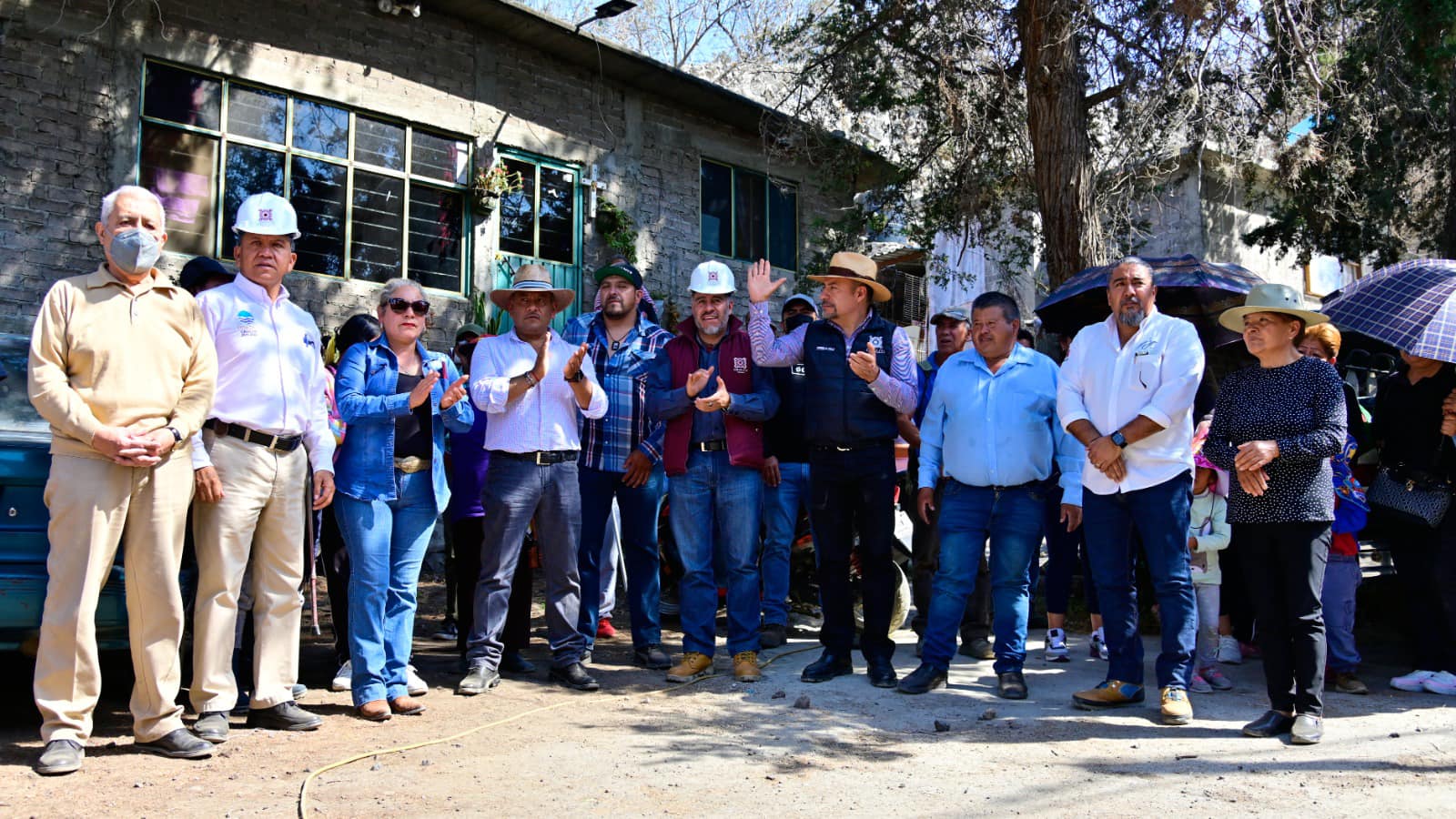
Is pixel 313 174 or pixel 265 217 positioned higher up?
pixel 313 174

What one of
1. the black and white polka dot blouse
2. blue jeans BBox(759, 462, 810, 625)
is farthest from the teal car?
the black and white polka dot blouse

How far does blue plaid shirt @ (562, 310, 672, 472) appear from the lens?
21.5 ft

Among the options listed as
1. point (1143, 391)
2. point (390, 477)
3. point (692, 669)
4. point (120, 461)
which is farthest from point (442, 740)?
point (1143, 391)

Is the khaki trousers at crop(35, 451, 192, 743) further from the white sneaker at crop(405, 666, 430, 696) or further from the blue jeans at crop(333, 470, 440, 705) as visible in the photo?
the white sneaker at crop(405, 666, 430, 696)

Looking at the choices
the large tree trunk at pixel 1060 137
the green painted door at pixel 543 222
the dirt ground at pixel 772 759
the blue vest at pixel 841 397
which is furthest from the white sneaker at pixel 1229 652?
the green painted door at pixel 543 222

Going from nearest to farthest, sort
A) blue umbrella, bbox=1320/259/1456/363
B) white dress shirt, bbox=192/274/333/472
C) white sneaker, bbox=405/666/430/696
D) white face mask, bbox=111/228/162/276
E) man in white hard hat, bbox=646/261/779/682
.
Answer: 1. white face mask, bbox=111/228/162/276
2. white dress shirt, bbox=192/274/333/472
3. white sneaker, bbox=405/666/430/696
4. blue umbrella, bbox=1320/259/1456/363
5. man in white hard hat, bbox=646/261/779/682

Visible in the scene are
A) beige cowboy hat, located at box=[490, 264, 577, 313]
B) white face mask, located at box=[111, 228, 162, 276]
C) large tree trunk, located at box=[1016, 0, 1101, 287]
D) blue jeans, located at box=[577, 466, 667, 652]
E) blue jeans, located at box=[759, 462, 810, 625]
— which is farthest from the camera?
large tree trunk, located at box=[1016, 0, 1101, 287]

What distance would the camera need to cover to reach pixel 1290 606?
512 cm

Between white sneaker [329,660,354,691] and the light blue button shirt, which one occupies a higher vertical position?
the light blue button shirt

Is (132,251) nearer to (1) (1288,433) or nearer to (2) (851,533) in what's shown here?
(2) (851,533)

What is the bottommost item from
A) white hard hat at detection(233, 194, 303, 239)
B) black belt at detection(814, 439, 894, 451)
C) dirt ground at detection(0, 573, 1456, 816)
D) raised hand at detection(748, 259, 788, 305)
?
dirt ground at detection(0, 573, 1456, 816)

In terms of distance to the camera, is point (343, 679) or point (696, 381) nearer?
point (343, 679)

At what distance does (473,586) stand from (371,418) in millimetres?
1502

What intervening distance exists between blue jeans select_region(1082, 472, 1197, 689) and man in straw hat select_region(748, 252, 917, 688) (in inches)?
43.0
